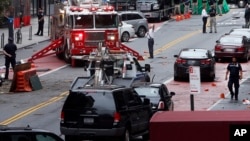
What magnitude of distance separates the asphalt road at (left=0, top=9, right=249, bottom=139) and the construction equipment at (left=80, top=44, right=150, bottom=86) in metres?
1.76

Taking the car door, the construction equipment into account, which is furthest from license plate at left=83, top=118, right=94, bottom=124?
the construction equipment

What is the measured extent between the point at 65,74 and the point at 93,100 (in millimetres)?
19192

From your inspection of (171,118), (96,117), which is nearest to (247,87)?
(96,117)

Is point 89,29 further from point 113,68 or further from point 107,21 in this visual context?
point 113,68

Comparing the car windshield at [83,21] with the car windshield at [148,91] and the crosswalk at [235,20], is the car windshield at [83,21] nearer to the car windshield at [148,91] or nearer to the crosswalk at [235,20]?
the car windshield at [148,91]

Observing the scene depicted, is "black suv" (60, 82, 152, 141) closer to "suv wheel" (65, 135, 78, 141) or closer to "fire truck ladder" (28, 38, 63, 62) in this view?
"suv wheel" (65, 135, 78, 141)

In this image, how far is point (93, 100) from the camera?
21.5 m

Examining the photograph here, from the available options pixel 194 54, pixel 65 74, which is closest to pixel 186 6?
pixel 65 74

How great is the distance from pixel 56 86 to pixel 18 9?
27841 mm

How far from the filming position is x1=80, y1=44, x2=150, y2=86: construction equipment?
29.5m

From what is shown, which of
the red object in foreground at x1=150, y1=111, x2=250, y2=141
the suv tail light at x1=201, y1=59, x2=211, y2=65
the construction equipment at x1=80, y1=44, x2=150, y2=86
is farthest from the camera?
the suv tail light at x1=201, y1=59, x2=211, y2=65

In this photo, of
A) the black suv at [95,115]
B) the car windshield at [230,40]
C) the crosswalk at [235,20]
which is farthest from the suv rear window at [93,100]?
Answer: the crosswalk at [235,20]

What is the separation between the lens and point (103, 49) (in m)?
32.1

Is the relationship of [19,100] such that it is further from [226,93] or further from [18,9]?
[18,9]
